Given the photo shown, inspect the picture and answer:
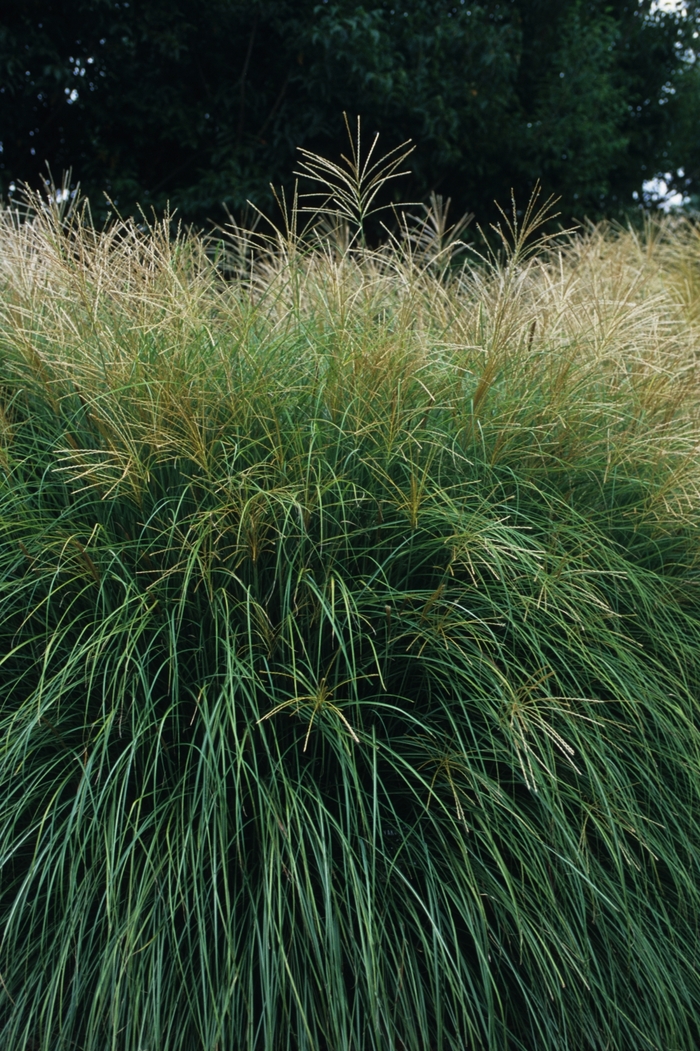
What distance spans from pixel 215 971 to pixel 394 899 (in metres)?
0.46

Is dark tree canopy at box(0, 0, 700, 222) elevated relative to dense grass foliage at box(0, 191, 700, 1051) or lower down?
elevated

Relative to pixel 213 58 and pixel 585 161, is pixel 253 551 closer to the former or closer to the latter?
pixel 213 58

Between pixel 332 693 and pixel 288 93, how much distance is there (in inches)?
285

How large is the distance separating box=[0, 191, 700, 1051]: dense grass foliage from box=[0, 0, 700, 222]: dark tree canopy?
192 inches

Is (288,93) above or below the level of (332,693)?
above

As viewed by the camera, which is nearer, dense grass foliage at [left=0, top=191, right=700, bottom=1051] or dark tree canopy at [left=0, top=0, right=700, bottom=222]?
dense grass foliage at [left=0, top=191, right=700, bottom=1051]

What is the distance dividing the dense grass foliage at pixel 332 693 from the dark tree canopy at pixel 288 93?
487cm

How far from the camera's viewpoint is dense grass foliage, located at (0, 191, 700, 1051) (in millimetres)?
2102

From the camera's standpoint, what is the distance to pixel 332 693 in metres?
2.38

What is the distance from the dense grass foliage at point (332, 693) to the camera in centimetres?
210

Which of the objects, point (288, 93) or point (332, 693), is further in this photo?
point (288, 93)

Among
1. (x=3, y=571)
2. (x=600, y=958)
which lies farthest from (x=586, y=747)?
(x=3, y=571)

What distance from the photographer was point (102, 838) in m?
2.16

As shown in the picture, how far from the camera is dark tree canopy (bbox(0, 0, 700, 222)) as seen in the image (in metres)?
7.60
